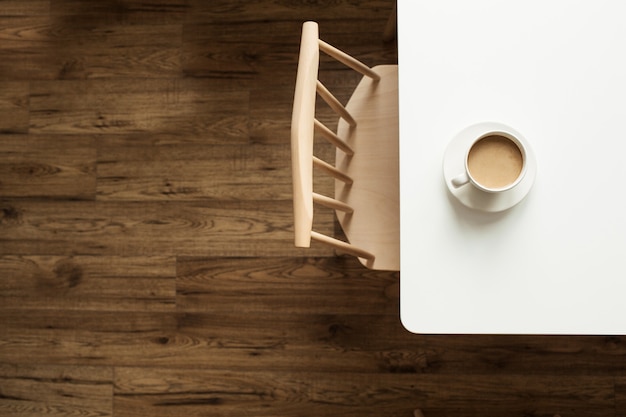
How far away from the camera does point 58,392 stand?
1702 millimetres

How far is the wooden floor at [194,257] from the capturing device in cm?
162

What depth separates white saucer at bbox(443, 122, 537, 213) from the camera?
0.95 metres

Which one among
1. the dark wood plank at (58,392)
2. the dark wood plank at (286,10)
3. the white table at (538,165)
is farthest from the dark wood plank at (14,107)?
the white table at (538,165)

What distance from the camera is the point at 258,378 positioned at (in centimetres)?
166

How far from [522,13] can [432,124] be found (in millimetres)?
249

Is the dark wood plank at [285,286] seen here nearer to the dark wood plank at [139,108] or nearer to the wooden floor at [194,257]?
the wooden floor at [194,257]

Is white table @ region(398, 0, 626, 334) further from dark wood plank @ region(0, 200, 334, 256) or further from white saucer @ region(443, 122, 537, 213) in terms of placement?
dark wood plank @ region(0, 200, 334, 256)

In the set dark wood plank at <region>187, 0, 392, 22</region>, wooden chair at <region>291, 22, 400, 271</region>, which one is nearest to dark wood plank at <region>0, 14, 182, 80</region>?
dark wood plank at <region>187, 0, 392, 22</region>

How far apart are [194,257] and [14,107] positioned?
74 cm

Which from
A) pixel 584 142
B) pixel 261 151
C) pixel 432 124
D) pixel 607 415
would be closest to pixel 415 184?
pixel 432 124

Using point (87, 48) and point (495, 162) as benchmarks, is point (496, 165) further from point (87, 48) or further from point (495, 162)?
point (87, 48)

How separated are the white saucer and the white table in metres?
0.02

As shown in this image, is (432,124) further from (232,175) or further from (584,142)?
(232,175)

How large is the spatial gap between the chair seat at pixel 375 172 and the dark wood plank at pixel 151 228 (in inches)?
15.3
